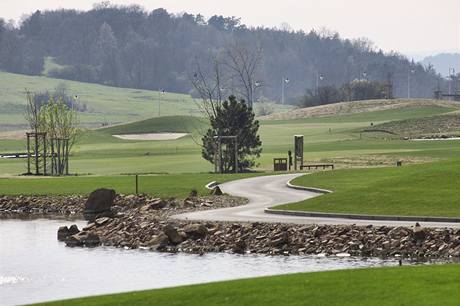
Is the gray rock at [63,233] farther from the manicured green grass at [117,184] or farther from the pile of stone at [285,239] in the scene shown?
the manicured green grass at [117,184]

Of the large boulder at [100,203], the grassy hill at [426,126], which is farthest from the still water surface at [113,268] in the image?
the grassy hill at [426,126]

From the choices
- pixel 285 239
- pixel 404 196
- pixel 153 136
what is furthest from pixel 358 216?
pixel 153 136

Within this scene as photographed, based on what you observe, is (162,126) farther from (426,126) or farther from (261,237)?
(261,237)

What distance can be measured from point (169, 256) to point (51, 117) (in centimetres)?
6997

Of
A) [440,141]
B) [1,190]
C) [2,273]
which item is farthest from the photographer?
[440,141]

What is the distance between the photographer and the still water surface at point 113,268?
3969cm

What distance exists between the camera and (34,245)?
53438mm

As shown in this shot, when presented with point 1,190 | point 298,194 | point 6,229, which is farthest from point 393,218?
point 1,190

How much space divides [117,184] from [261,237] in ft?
103

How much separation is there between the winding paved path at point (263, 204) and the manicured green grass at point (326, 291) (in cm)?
1892

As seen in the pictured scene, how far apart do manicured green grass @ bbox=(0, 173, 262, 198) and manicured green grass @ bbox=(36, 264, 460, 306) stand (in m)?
39.4

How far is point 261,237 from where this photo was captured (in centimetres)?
4934

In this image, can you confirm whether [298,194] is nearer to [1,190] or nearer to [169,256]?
[169,256]

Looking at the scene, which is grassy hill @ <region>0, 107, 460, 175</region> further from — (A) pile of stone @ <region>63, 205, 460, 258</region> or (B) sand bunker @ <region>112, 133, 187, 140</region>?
(A) pile of stone @ <region>63, 205, 460, 258</region>
